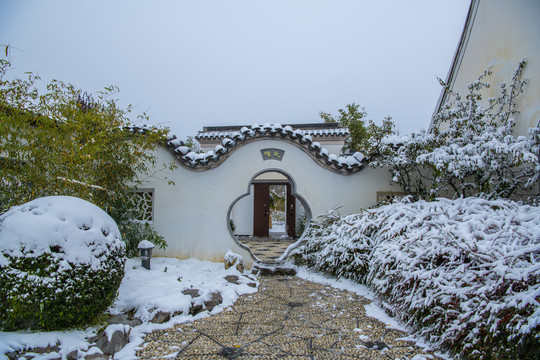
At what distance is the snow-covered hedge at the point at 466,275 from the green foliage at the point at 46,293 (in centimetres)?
321

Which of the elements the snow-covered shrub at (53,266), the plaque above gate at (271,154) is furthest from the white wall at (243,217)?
the snow-covered shrub at (53,266)

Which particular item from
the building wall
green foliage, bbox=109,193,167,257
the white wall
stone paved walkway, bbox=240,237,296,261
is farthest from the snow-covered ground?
the white wall

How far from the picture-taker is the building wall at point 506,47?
5.46m

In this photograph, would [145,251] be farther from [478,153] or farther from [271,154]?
[478,153]

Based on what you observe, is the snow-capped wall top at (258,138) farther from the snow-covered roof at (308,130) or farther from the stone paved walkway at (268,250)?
the snow-covered roof at (308,130)

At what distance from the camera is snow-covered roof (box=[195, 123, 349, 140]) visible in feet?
41.5

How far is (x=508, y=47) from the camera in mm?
6109

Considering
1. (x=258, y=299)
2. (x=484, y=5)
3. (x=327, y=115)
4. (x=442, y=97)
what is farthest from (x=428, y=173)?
(x=327, y=115)

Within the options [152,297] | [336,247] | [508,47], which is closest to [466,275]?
[336,247]

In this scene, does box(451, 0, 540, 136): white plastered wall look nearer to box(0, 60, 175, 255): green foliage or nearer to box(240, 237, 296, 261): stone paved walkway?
box(240, 237, 296, 261): stone paved walkway

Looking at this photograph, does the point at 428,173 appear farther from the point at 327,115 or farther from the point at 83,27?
the point at 327,115

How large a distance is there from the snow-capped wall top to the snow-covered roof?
4942 mm

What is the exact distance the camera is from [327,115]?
56.7 ft

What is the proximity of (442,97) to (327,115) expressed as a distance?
900 cm
